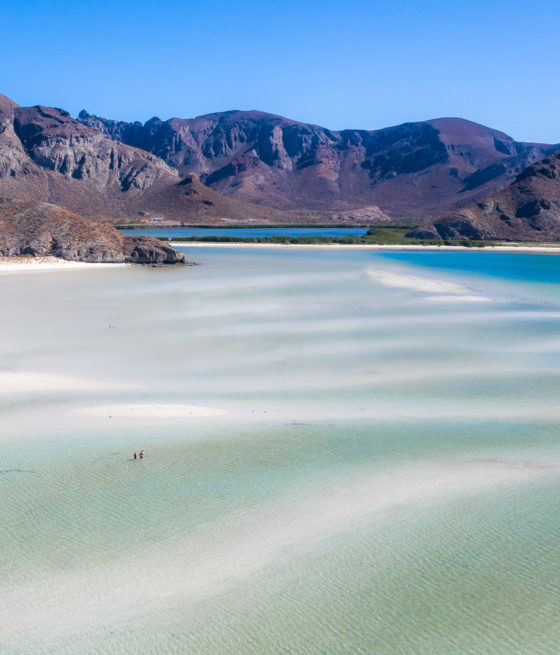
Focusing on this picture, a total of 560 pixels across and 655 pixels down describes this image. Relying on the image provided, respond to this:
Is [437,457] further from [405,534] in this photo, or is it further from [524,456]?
[405,534]

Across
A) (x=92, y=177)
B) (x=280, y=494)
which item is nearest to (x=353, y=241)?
(x=280, y=494)

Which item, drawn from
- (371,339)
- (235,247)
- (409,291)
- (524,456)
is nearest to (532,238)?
(235,247)

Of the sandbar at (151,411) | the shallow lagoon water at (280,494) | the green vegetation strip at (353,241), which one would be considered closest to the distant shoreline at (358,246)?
the green vegetation strip at (353,241)

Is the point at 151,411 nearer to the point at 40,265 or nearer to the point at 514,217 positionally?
the point at 40,265

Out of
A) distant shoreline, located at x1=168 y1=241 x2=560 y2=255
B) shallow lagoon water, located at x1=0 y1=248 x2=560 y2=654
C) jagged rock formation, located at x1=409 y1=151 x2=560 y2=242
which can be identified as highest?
jagged rock formation, located at x1=409 y1=151 x2=560 y2=242

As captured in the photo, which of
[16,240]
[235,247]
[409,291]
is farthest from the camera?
[235,247]

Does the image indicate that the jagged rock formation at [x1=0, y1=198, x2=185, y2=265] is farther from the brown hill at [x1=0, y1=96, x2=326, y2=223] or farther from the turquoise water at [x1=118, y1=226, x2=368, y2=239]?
the brown hill at [x1=0, y1=96, x2=326, y2=223]

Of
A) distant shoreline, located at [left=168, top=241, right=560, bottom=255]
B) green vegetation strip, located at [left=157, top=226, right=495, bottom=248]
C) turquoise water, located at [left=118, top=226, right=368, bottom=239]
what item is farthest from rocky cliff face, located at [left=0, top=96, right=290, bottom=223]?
distant shoreline, located at [left=168, top=241, right=560, bottom=255]
